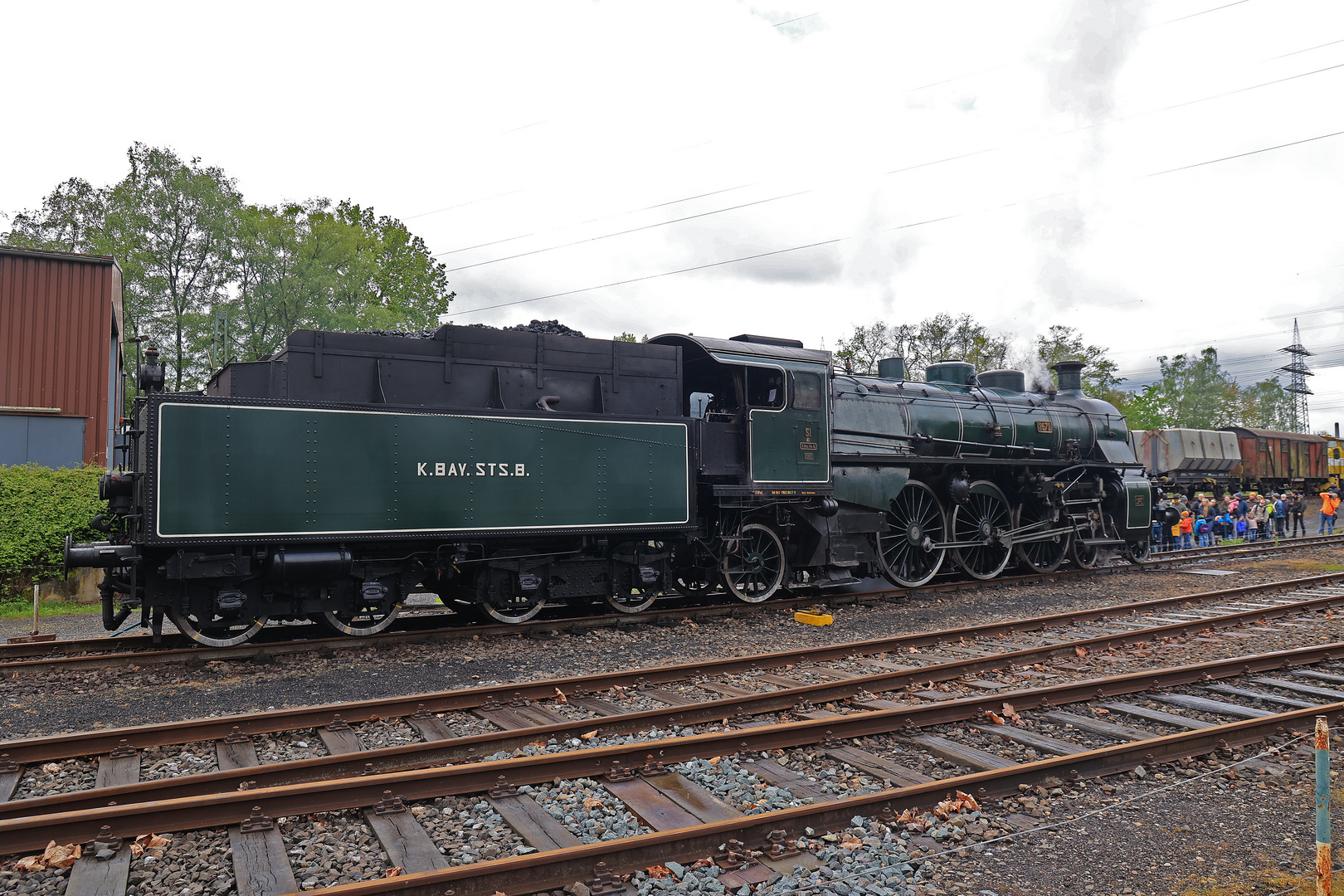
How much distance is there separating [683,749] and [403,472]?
4539mm

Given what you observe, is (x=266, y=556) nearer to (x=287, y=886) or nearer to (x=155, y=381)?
(x=155, y=381)

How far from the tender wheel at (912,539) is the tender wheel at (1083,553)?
352 centimetres

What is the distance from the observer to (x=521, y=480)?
8836 millimetres

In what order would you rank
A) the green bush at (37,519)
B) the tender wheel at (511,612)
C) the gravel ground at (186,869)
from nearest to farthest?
the gravel ground at (186,869)
the tender wheel at (511,612)
the green bush at (37,519)

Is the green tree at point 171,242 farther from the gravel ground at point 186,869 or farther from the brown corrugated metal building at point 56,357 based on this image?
the gravel ground at point 186,869

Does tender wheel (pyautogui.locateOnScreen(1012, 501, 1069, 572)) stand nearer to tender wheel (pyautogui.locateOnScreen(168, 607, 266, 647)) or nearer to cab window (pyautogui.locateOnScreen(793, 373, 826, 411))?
cab window (pyautogui.locateOnScreen(793, 373, 826, 411))

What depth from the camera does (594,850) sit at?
345cm

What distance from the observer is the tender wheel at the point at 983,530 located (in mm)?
13539

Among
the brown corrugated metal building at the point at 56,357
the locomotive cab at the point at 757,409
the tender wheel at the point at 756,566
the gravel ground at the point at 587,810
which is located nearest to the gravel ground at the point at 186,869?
the gravel ground at the point at 587,810

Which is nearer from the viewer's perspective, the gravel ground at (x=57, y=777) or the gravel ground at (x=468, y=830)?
the gravel ground at (x=468, y=830)

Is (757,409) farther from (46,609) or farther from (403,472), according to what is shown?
(46,609)

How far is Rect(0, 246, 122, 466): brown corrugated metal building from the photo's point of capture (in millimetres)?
16344

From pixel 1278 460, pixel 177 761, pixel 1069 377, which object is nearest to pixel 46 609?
pixel 177 761

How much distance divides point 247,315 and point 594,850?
93.2 ft
